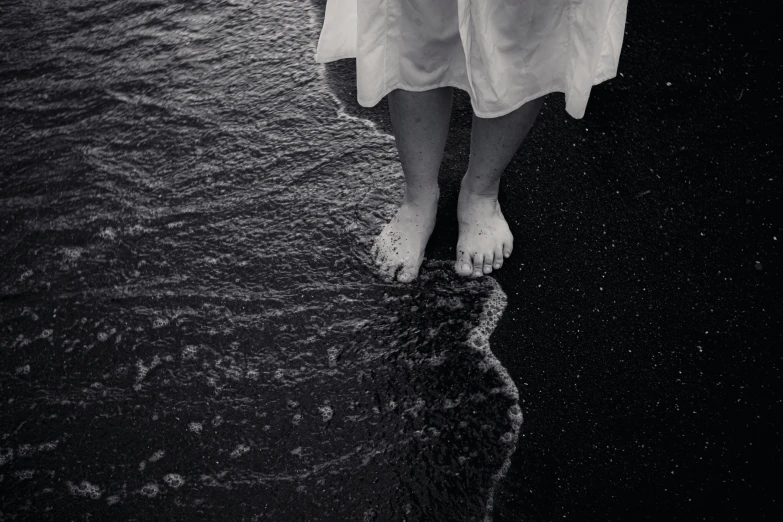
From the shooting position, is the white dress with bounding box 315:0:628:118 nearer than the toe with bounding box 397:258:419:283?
Yes

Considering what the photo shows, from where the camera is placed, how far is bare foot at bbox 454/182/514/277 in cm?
185

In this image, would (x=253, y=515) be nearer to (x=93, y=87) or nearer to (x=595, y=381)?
(x=595, y=381)

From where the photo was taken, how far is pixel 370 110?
235 cm

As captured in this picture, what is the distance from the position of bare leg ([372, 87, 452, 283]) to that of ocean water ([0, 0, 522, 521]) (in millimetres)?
65

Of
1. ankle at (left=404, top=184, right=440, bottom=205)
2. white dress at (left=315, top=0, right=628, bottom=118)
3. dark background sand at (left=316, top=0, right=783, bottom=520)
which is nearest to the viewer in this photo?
white dress at (left=315, top=0, right=628, bottom=118)

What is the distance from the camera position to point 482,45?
1.24 metres

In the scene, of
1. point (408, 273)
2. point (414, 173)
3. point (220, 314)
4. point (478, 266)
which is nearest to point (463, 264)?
point (478, 266)

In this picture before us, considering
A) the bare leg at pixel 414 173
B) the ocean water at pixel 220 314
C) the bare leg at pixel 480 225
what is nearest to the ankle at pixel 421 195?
the bare leg at pixel 414 173

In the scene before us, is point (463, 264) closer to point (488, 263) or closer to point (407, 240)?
point (488, 263)

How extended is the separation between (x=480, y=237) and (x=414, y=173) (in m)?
0.29

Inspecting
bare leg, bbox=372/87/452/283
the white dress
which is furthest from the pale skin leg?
the white dress

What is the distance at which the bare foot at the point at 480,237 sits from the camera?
1846mm

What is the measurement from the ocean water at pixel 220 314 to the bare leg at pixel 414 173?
0.07 meters

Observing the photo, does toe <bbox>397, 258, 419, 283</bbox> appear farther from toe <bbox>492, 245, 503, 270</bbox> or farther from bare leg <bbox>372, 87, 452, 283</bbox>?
toe <bbox>492, 245, 503, 270</bbox>
